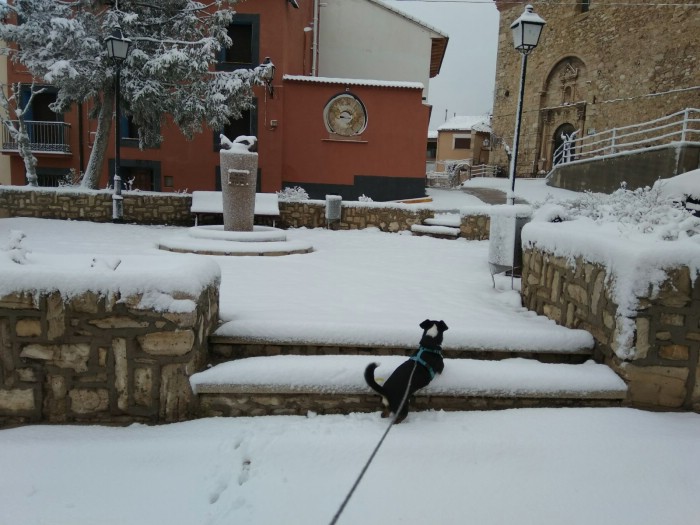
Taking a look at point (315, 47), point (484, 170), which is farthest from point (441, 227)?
point (484, 170)

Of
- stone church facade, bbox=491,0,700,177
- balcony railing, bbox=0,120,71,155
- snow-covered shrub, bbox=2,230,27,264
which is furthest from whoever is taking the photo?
stone church facade, bbox=491,0,700,177

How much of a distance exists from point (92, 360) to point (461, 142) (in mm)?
38778

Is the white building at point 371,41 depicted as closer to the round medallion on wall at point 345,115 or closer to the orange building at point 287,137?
the orange building at point 287,137

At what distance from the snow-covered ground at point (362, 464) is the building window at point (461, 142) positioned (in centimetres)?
3718

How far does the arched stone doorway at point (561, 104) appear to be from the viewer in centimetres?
2370

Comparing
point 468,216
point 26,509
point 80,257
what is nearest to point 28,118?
point 468,216

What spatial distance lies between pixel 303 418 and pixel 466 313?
6.31ft

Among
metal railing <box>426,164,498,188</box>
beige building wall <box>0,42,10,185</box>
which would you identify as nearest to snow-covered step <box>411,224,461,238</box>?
beige building wall <box>0,42,10,185</box>

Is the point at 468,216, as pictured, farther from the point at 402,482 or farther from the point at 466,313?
the point at 402,482

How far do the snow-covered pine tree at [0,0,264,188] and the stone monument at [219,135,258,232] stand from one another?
5159 mm

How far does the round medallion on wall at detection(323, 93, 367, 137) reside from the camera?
16375 mm

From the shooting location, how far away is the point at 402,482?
2232mm

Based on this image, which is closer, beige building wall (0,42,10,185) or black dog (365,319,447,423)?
black dog (365,319,447,423)

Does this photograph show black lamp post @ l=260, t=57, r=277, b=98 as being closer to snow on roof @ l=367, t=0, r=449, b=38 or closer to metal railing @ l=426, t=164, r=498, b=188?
snow on roof @ l=367, t=0, r=449, b=38
